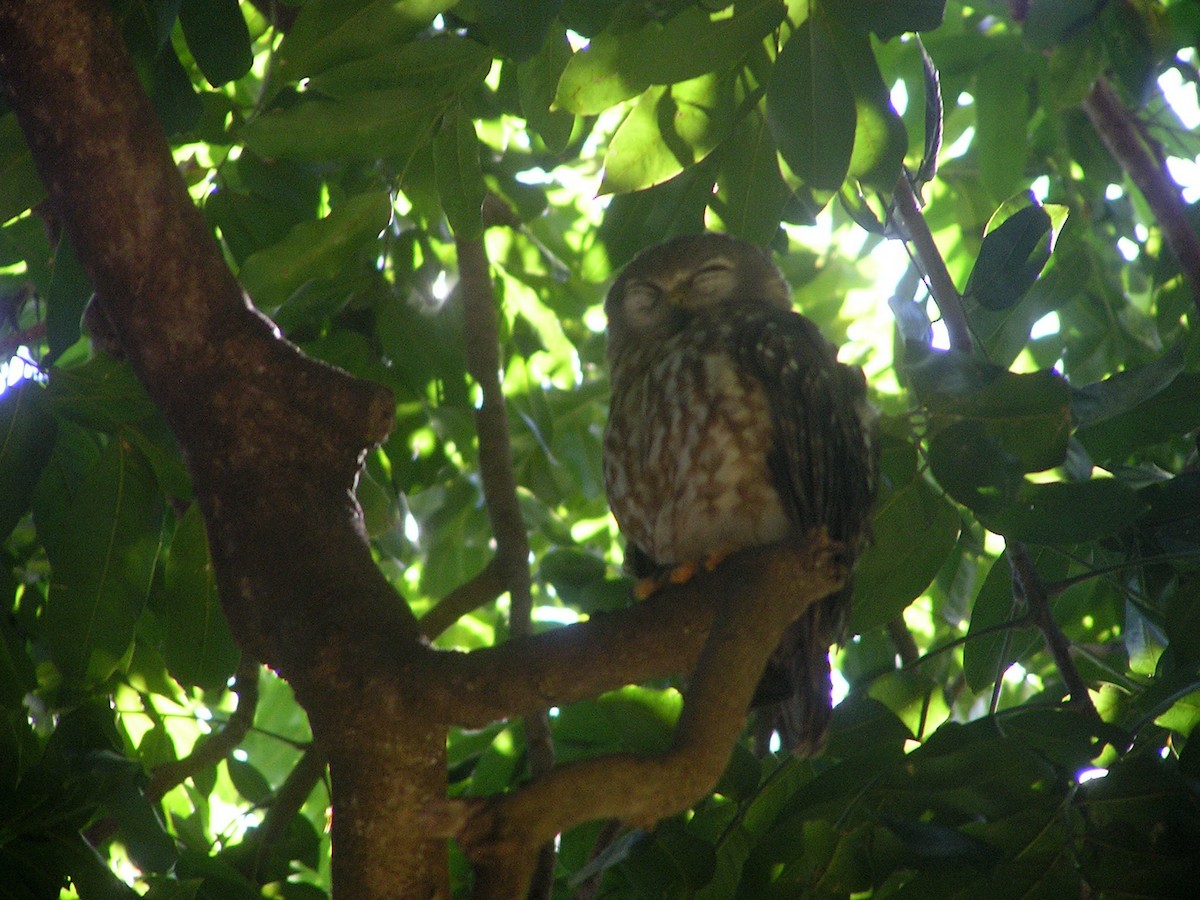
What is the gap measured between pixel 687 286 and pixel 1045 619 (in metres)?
1.59

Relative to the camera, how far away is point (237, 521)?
1952 mm

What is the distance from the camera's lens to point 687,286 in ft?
11.8

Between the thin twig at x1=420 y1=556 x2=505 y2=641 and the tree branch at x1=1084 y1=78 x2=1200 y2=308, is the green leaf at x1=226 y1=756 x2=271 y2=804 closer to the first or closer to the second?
the thin twig at x1=420 y1=556 x2=505 y2=641

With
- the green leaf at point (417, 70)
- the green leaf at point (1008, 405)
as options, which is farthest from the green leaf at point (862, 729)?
the green leaf at point (417, 70)

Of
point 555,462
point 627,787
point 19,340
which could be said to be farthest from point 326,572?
point 555,462

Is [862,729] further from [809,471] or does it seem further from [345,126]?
[345,126]

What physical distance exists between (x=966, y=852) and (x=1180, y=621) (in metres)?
0.82

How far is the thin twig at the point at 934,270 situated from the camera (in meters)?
2.56

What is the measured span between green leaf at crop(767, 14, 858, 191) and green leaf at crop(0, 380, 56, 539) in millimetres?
1615

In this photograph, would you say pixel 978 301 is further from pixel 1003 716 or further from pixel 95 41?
pixel 95 41

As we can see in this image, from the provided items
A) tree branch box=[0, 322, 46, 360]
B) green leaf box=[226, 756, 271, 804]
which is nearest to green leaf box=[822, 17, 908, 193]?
tree branch box=[0, 322, 46, 360]

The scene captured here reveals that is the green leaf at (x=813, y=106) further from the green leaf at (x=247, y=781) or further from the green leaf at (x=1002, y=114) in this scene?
the green leaf at (x=247, y=781)

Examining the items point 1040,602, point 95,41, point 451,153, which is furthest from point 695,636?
point 95,41

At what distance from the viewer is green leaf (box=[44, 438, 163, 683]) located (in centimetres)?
242
